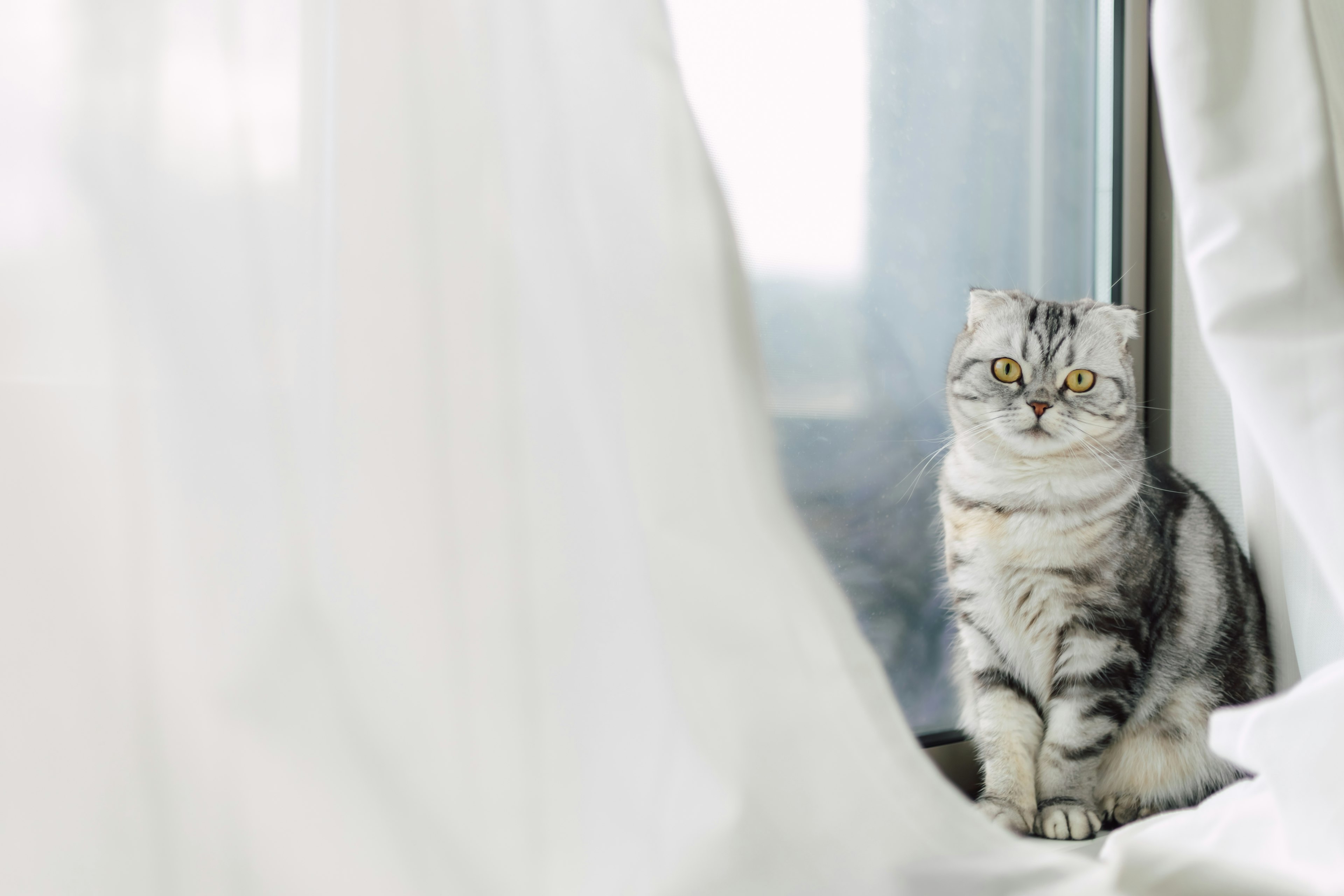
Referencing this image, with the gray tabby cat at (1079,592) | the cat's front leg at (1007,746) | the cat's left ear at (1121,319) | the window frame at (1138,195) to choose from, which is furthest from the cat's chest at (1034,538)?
the window frame at (1138,195)

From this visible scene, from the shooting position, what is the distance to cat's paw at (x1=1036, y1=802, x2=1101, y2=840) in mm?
959

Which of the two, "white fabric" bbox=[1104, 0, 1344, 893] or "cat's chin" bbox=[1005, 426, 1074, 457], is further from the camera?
"cat's chin" bbox=[1005, 426, 1074, 457]

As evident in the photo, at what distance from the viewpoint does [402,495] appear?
53cm

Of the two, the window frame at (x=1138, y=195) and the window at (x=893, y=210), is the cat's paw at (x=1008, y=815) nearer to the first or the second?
the window at (x=893, y=210)

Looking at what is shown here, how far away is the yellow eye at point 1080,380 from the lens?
3.58ft

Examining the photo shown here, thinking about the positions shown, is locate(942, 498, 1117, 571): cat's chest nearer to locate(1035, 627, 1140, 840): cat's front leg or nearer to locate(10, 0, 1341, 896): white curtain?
locate(1035, 627, 1140, 840): cat's front leg

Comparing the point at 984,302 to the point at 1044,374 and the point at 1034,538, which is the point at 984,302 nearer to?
the point at 1044,374

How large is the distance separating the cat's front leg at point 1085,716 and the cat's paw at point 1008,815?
0.02 m

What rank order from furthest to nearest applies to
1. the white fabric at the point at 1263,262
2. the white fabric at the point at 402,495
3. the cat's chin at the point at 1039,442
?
the cat's chin at the point at 1039,442, the white fabric at the point at 1263,262, the white fabric at the point at 402,495

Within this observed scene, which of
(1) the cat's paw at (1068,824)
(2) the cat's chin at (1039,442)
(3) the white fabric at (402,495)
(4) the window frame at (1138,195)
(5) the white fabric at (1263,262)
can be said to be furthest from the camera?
(4) the window frame at (1138,195)

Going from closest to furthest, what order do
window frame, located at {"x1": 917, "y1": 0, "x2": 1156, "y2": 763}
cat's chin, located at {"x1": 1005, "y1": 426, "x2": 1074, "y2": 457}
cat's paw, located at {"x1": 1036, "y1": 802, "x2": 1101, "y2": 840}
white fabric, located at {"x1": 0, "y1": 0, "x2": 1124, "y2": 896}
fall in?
white fabric, located at {"x1": 0, "y1": 0, "x2": 1124, "y2": 896} → cat's paw, located at {"x1": 1036, "y1": 802, "x2": 1101, "y2": 840} → cat's chin, located at {"x1": 1005, "y1": 426, "x2": 1074, "y2": 457} → window frame, located at {"x1": 917, "y1": 0, "x2": 1156, "y2": 763}

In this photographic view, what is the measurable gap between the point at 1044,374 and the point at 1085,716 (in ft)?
Answer: 1.29

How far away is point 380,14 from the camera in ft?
1.79

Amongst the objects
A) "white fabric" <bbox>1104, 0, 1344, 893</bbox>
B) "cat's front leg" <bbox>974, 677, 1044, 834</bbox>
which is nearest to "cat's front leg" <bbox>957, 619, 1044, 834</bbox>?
"cat's front leg" <bbox>974, 677, 1044, 834</bbox>
